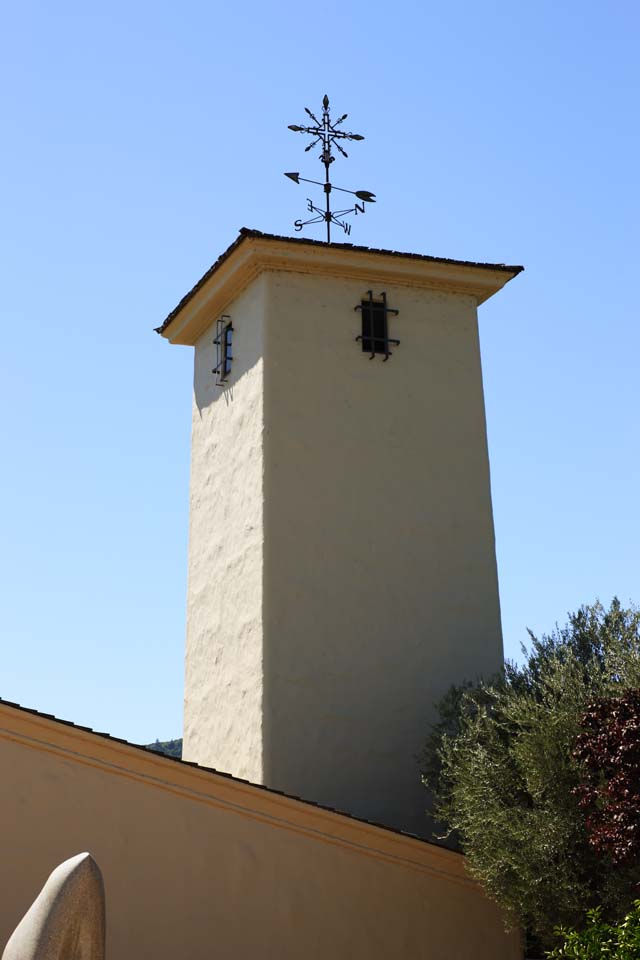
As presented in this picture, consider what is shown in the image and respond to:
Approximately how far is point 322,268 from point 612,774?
937cm

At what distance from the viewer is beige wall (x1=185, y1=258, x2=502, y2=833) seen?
1677cm

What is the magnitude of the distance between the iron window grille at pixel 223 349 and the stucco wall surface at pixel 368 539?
1.45m

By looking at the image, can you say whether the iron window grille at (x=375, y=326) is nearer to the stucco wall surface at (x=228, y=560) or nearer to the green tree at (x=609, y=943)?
the stucco wall surface at (x=228, y=560)

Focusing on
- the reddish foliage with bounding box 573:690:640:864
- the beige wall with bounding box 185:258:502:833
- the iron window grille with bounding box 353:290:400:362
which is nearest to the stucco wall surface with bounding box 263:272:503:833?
the beige wall with bounding box 185:258:502:833

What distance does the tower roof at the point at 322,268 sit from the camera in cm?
1844

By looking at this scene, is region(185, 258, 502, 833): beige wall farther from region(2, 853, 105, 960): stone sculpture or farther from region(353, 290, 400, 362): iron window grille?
region(2, 853, 105, 960): stone sculpture

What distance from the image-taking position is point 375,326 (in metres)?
19.0

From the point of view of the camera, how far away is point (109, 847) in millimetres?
12016

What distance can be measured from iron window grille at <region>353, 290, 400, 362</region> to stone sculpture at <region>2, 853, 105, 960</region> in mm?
13010

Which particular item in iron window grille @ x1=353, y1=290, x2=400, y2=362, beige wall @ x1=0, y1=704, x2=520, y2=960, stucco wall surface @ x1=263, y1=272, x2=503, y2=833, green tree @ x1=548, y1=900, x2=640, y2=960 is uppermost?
iron window grille @ x1=353, y1=290, x2=400, y2=362

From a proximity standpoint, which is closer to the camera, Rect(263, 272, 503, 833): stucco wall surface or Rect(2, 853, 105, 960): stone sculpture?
Rect(2, 853, 105, 960): stone sculpture

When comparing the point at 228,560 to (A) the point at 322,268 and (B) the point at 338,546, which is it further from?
(A) the point at 322,268

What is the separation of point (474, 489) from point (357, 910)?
732cm

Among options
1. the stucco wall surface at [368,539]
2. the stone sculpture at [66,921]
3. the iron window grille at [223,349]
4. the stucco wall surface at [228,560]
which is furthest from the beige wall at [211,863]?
the iron window grille at [223,349]
